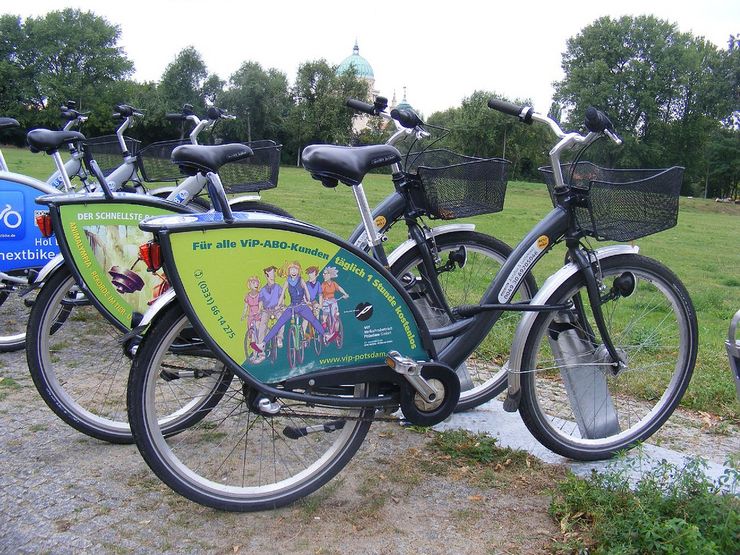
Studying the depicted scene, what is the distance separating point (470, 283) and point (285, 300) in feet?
5.62

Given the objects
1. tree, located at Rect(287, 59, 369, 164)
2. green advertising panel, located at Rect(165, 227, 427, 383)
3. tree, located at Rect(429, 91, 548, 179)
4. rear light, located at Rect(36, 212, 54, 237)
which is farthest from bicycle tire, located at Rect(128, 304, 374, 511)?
tree, located at Rect(287, 59, 369, 164)

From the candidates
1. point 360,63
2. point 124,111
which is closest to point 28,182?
point 124,111

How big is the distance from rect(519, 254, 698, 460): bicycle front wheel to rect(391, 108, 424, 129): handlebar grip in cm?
124

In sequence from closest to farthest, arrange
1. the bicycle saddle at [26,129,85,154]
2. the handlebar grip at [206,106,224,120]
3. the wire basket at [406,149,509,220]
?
the wire basket at [406,149,509,220]
the bicycle saddle at [26,129,85,154]
the handlebar grip at [206,106,224,120]

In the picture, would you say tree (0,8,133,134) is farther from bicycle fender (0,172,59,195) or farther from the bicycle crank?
the bicycle crank

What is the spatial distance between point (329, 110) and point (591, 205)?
52844 mm

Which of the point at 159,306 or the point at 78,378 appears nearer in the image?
the point at 159,306

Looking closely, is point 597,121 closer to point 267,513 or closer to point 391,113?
point 391,113

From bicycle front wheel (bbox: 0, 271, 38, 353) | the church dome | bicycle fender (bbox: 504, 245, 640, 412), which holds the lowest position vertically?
bicycle front wheel (bbox: 0, 271, 38, 353)

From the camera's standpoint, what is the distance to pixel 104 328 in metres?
5.14

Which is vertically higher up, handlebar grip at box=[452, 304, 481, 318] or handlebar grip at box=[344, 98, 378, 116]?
handlebar grip at box=[344, 98, 378, 116]

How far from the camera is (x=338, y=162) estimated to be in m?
2.84

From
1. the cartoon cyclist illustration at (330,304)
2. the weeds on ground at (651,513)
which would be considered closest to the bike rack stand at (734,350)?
the weeds on ground at (651,513)

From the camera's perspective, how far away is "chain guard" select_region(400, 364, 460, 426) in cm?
294
